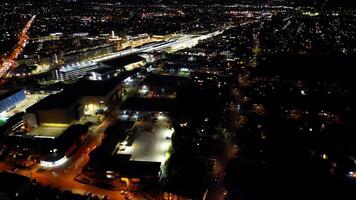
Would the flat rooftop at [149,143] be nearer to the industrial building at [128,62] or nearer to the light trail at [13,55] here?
the industrial building at [128,62]

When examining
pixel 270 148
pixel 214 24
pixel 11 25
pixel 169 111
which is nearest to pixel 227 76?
pixel 169 111

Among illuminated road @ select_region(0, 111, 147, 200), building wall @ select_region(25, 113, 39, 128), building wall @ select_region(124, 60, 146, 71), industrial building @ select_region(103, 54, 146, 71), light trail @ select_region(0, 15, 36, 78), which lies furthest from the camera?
light trail @ select_region(0, 15, 36, 78)

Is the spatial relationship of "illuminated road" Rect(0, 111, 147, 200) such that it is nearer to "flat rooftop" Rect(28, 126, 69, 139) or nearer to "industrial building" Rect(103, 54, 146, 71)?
"flat rooftop" Rect(28, 126, 69, 139)

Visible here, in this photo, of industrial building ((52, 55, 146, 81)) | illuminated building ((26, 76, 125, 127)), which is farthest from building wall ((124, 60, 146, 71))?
illuminated building ((26, 76, 125, 127))

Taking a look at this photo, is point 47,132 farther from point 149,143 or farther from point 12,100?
point 149,143

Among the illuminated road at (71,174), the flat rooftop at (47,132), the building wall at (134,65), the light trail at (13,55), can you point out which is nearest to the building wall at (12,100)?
the flat rooftop at (47,132)

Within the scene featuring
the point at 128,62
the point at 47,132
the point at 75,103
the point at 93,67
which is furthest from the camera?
the point at 128,62

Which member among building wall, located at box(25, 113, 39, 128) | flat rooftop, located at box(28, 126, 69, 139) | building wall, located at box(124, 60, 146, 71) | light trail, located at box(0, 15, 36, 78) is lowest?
flat rooftop, located at box(28, 126, 69, 139)

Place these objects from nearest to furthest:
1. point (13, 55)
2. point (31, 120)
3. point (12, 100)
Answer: point (31, 120)
point (12, 100)
point (13, 55)

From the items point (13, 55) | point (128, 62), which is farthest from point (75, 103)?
point (13, 55)
